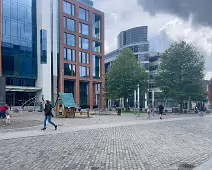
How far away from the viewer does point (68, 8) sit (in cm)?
5503

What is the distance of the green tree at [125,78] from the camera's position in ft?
136

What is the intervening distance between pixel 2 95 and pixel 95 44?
45083 millimetres

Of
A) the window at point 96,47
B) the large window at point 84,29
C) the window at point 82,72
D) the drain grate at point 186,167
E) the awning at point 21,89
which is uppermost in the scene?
the large window at point 84,29

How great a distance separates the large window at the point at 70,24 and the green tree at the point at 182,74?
2364 centimetres

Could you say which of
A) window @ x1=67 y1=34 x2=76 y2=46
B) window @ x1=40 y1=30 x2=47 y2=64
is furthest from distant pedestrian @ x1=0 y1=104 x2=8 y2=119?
window @ x1=67 y1=34 x2=76 y2=46

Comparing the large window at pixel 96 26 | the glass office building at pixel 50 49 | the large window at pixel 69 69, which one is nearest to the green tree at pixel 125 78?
the glass office building at pixel 50 49

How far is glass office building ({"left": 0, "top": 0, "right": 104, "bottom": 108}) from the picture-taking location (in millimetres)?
45469

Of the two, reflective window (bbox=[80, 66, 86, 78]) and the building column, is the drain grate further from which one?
the building column

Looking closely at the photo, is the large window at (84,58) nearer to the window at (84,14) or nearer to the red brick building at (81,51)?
the red brick building at (81,51)

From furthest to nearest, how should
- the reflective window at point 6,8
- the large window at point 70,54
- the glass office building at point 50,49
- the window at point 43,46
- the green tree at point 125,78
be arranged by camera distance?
the large window at point 70,54 < the window at point 43,46 < the glass office building at point 50,49 < the reflective window at point 6,8 < the green tree at point 125,78

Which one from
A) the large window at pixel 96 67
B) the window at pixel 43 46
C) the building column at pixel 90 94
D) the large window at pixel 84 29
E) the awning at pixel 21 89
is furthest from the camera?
the large window at pixel 96 67

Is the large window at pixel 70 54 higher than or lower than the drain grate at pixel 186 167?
higher

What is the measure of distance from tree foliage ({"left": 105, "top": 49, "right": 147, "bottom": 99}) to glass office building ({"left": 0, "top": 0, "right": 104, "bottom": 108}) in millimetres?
10239

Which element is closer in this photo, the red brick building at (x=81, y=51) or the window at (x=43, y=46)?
the window at (x=43, y=46)
